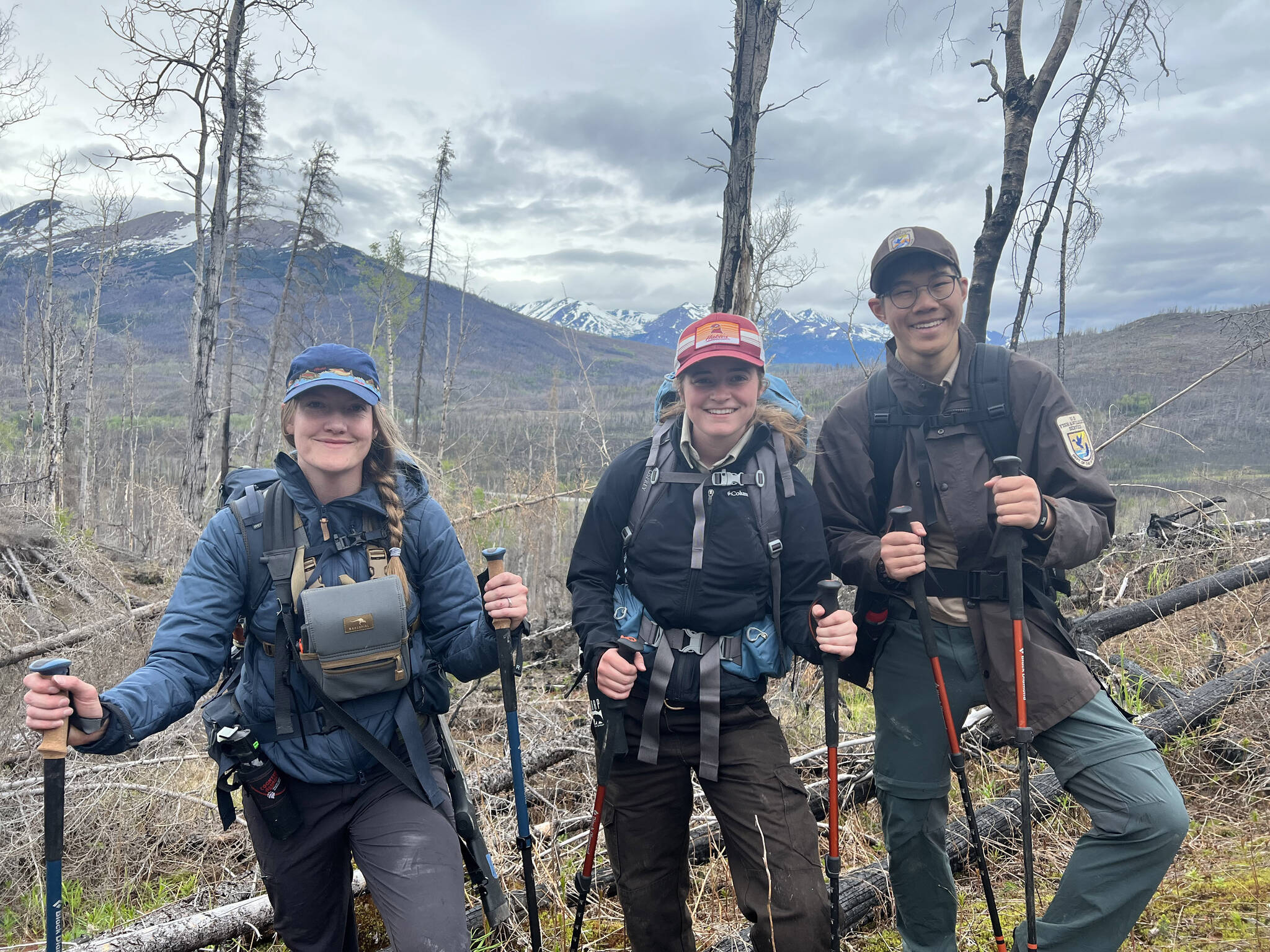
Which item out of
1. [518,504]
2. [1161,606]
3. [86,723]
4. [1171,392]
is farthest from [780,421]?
[1171,392]

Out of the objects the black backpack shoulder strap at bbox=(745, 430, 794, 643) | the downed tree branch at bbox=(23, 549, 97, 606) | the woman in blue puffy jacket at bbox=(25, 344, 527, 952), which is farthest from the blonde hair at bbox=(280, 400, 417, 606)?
the downed tree branch at bbox=(23, 549, 97, 606)

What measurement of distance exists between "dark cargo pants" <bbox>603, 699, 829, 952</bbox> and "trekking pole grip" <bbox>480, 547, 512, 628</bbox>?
2.10 ft

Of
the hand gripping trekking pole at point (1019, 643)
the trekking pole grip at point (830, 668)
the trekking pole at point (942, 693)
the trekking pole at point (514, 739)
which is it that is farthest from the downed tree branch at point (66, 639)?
the hand gripping trekking pole at point (1019, 643)

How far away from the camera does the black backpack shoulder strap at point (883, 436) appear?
2.96 m

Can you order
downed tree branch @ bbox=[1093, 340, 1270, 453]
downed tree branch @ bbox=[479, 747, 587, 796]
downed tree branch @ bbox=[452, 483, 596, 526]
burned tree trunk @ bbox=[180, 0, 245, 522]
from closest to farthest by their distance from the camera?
downed tree branch @ bbox=[479, 747, 587, 796], downed tree branch @ bbox=[1093, 340, 1270, 453], downed tree branch @ bbox=[452, 483, 596, 526], burned tree trunk @ bbox=[180, 0, 245, 522]

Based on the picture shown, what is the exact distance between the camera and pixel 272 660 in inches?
96.5

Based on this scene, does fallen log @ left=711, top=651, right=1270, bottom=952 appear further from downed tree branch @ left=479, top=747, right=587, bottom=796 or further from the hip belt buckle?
downed tree branch @ left=479, top=747, right=587, bottom=796

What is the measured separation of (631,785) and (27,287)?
36361mm

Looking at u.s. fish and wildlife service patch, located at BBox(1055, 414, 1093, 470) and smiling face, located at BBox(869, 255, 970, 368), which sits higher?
smiling face, located at BBox(869, 255, 970, 368)

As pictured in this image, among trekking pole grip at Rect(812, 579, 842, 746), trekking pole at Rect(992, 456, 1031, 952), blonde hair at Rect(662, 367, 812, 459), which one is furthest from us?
blonde hair at Rect(662, 367, 812, 459)

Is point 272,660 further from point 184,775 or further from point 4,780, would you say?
point 184,775

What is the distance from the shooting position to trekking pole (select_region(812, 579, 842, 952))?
8.44 ft

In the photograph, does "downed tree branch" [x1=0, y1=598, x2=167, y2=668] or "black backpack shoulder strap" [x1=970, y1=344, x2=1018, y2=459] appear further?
"downed tree branch" [x1=0, y1=598, x2=167, y2=668]

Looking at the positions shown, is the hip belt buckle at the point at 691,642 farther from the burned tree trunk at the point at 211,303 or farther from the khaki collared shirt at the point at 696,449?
the burned tree trunk at the point at 211,303
